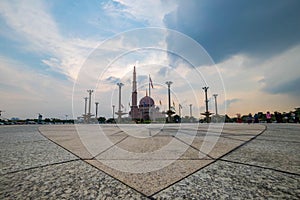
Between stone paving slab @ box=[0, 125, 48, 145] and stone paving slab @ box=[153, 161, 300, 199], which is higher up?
stone paving slab @ box=[153, 161, 300, 199]

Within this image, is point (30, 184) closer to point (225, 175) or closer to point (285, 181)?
point (225, 175)

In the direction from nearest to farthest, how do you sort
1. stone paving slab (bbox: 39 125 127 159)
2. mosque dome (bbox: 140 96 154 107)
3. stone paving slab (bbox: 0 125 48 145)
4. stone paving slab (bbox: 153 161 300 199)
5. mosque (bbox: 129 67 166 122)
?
stone paving slab (bbox: 153 161 300 199), stone paving slab (bbox: 39 125 127 159), stone paving slab (bbox: 0 125 48 145), mosque (bbox: 129 67 166 122), mosque dome (bbox: 140 96 154 107)

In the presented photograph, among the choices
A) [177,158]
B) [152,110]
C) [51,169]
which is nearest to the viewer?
[51,169]

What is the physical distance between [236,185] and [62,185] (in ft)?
5.72

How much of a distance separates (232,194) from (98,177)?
1389 millimetres

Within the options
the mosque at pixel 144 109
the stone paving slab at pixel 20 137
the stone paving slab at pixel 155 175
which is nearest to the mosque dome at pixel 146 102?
the mosque at pixel 144 109

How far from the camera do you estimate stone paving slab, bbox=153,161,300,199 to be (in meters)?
1.37

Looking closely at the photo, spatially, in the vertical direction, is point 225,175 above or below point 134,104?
below

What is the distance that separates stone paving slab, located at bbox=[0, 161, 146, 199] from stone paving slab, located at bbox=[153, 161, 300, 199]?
428mm

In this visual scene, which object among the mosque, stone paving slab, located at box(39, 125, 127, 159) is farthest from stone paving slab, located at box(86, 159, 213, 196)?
the mosque

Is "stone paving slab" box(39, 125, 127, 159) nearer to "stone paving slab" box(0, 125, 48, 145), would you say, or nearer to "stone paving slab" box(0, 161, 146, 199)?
"stone paving slab" box(0, 125, 48, 145)

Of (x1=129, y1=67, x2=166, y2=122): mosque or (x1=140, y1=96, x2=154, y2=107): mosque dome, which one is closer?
(x1=129, y1=67, x2=166, y2=122): mosque

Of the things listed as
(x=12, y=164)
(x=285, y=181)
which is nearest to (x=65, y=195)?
(x=12, y=164)

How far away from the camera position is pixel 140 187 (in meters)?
1.57
